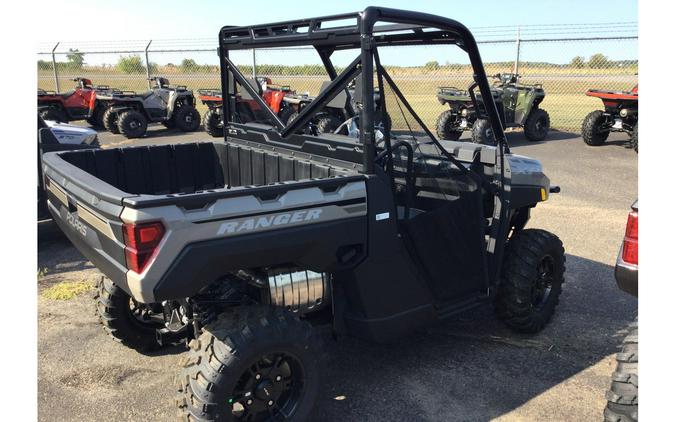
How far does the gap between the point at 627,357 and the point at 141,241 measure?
89.5 inches

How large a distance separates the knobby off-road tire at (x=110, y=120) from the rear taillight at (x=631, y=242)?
13653 mm

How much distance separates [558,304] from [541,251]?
78cm

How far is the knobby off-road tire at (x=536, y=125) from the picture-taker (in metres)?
13.3

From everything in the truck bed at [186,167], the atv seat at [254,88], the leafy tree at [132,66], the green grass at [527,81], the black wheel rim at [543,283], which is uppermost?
the leafy tree at [132,66]

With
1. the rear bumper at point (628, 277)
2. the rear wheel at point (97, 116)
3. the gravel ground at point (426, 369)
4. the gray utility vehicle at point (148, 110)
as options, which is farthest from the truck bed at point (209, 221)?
the rear wheel at point (97, 116)

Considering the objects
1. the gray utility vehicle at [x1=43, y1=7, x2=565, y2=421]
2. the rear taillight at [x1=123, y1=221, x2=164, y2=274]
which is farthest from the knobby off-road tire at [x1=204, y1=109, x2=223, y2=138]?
the rear taillight at [x1=123, y1=221, x2=164, y2=274]

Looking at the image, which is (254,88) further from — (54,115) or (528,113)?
(54,115)

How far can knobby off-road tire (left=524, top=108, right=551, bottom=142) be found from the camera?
1328 cm

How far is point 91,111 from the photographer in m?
14.5

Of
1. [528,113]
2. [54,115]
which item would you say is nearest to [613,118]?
[528,113]

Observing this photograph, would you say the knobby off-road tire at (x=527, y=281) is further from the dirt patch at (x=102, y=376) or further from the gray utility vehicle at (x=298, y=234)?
the dirt patch at (x=102, y=376)

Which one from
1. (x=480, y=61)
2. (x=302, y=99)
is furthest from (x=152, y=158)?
(x=302, y=99)

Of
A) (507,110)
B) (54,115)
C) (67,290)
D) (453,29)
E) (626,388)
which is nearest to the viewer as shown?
(626,388)

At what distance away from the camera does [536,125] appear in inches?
526
